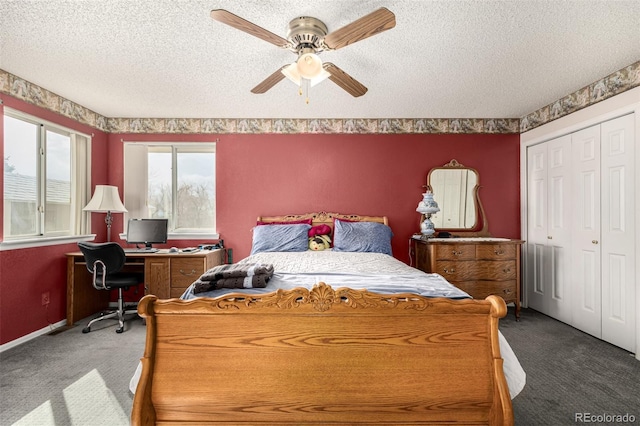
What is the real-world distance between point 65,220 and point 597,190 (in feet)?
18.4

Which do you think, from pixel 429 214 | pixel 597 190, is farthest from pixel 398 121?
pixel 597 190

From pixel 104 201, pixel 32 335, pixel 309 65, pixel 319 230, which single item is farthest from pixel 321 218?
pixel 32 335

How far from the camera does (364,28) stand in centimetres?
171

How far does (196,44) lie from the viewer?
234cm

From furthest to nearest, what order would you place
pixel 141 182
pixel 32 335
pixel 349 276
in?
pixel 141 182, pixel 32 335, pixel 349 276

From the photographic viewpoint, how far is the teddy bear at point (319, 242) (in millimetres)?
3655

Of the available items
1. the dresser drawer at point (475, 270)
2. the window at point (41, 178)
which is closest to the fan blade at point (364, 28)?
the dresser drawer at point (475, 270)

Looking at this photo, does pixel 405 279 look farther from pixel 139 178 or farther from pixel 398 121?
pixel 139 178

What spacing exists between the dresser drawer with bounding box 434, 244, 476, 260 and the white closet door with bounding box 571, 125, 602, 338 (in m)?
1.00

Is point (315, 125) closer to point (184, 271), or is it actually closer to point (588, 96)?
point (184, 271)

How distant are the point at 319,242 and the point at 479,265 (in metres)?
1.81

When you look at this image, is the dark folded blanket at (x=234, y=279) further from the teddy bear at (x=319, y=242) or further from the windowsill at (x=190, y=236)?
the windowsill at (x=190, y=236)

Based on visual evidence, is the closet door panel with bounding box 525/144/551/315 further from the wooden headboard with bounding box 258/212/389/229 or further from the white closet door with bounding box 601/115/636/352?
the wooden headboard with bounding box 258/212/389/229

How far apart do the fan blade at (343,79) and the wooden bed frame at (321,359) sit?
58.1 inches
